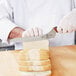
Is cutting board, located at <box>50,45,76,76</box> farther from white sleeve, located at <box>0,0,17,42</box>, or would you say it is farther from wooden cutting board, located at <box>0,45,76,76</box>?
white sleeve, located at <box>0,0,17,42</box>

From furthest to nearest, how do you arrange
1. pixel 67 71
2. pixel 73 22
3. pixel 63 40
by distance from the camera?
1. pixel 63 40
2. pixel 73 22
3. pixel 67 71

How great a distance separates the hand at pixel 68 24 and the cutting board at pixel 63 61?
7 centimetres

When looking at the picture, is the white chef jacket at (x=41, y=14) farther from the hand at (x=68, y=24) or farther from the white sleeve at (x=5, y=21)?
the hand at (x=68, y=24)

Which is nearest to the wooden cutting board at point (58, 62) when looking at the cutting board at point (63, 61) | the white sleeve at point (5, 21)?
the cutting board at point (63, 61)

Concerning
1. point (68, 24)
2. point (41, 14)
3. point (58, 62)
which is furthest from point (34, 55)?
point (41, 14)

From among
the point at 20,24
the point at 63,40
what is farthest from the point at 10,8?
the point at 63,40

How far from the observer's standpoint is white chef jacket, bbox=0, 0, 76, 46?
0.95 metres

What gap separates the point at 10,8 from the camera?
1.01 meters

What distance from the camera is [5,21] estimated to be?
Answer: 0.95 metres

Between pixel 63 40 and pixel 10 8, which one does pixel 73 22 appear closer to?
pixel 63 40

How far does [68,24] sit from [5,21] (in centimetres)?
31

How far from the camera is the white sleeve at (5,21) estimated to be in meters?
0.91

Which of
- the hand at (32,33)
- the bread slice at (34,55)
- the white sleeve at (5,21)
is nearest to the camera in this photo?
the bread slice at (34,55)

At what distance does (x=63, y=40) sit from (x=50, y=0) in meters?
0.20
